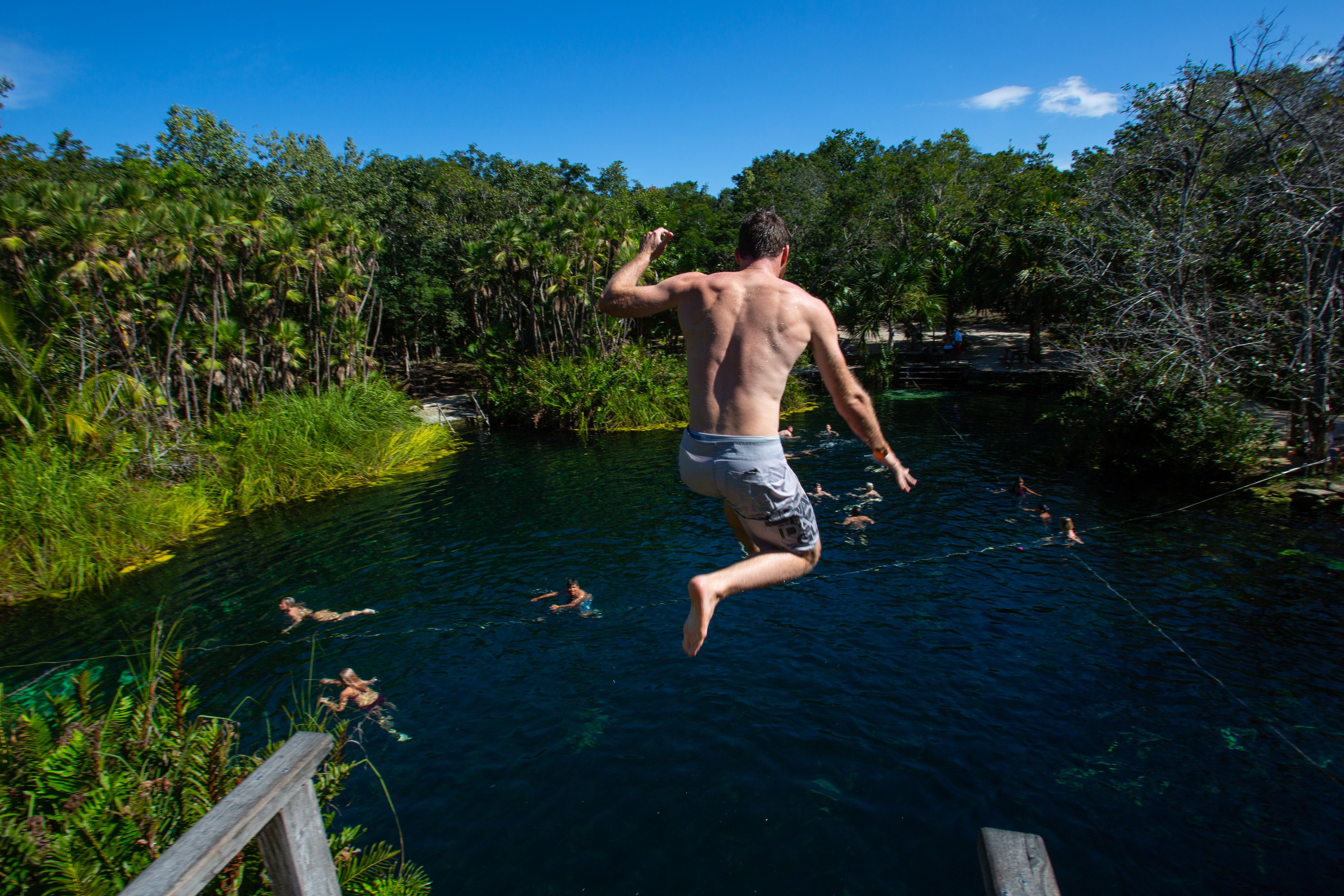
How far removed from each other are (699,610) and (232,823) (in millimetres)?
1747

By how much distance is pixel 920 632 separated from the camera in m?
8.27

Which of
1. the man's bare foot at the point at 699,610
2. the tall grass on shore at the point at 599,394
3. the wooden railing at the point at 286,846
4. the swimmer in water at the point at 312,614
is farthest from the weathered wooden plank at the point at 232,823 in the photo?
the tall grass on shore at the point at 599,394

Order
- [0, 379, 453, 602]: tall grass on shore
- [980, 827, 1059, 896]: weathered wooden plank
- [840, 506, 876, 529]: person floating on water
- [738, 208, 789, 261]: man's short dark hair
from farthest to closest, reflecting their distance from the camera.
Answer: [840, 506, 876, 529]: person floating on water
[0, 379, 453, 602]: tall grass on shore
[738, 208, 789, 261]: man's short dark hair
[980, 827, 1059, 896]: weathered wooden plank

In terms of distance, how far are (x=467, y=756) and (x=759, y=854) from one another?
2713 millimetres

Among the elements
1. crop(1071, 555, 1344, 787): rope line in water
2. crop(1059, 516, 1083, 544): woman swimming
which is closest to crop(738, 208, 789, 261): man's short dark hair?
crop(1071, 555, 1344, 787): rope line in water

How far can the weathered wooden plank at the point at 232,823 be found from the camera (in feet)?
5.70

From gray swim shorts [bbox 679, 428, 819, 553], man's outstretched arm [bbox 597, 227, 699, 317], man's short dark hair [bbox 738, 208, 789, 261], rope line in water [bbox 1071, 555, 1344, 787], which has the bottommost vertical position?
rope line in water [bbox 1071, 555, 1344, 787]

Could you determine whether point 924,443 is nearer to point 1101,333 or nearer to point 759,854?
point 1101,333

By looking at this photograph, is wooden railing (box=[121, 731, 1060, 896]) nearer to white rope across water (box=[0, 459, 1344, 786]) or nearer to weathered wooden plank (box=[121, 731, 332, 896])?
weathered wooden plank (box=[121, 731, 332, 896])

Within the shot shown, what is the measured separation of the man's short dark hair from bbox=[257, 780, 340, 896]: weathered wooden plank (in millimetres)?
2696

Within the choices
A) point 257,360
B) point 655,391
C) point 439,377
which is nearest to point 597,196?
point 439,377

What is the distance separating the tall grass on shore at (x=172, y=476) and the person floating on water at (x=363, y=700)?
245 inches

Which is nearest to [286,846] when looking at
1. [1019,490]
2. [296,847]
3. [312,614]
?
[296,847]

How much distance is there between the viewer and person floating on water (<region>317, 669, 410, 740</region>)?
22.7 feet
